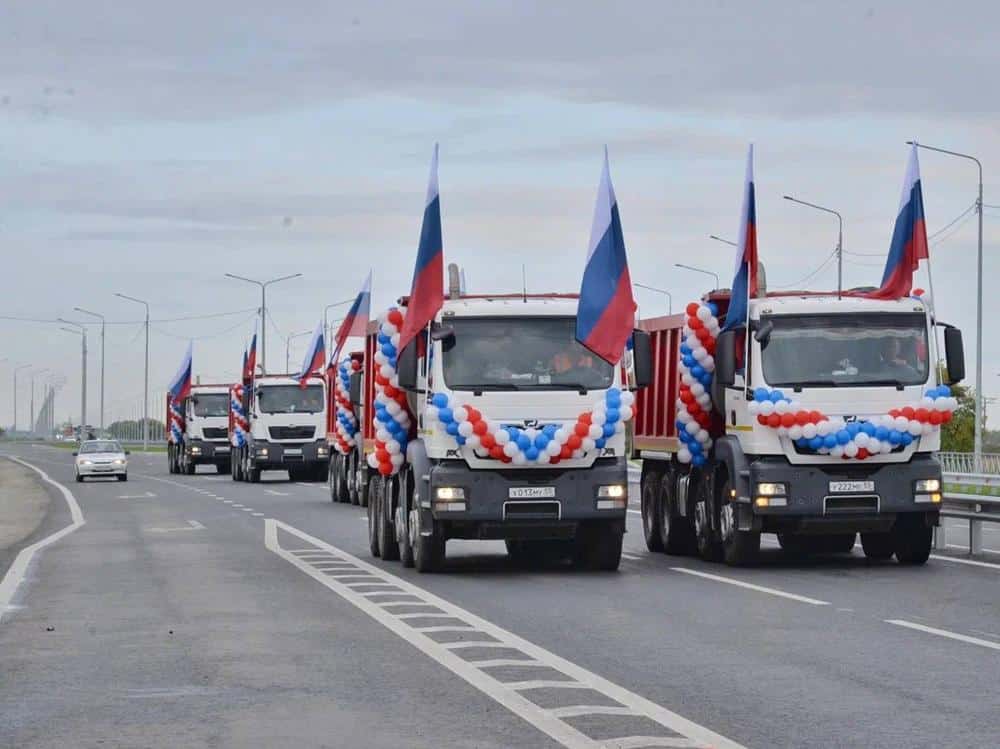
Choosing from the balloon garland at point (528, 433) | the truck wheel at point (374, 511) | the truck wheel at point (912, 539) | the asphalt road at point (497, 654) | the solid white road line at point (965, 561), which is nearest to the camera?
the asphalt road at point (497, 654)

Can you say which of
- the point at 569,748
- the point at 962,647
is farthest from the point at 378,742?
the point at 962,647

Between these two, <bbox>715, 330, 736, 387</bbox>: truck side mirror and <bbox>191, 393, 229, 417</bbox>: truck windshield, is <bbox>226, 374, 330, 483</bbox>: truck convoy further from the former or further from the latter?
<bbox>715, 330, 736, 387</bbox>: truck side mirror

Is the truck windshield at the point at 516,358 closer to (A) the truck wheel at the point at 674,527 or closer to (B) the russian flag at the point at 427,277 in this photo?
(B) the russian flag at the point at 427,277

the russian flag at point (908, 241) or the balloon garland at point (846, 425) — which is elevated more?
the russian flag at point (908, 241)

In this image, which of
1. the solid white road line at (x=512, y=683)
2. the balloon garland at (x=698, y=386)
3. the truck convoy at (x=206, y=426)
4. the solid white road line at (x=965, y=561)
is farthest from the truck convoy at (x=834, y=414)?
the truck convoy at (x=206, y=426)

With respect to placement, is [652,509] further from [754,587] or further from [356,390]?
[754,587]

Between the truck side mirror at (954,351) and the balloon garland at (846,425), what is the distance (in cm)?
30

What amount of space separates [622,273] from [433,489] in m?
3.14

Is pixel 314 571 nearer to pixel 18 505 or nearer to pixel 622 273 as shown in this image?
pixel 622 273

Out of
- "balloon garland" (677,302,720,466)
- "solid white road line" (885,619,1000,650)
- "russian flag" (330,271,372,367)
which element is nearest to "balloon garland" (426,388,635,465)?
"balloon garland" (677,302,720,466)

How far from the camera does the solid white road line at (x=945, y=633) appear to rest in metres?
14.4

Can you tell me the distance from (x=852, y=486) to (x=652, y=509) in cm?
453

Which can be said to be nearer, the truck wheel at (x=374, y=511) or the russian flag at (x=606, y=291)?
the russian flag at (x=606, y=291)

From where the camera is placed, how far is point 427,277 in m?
22.1
